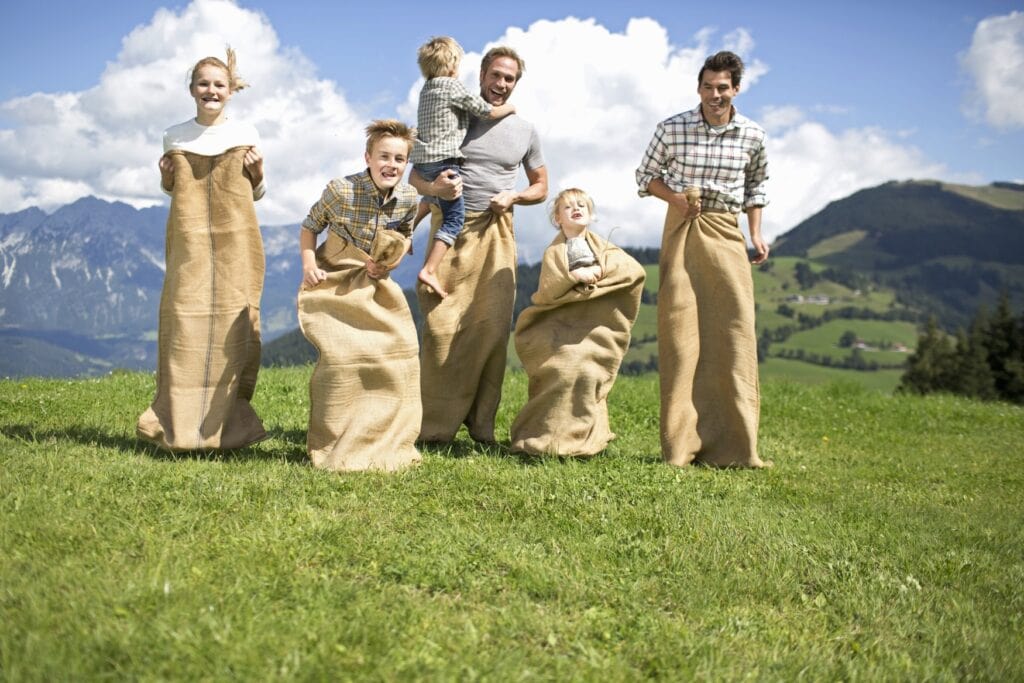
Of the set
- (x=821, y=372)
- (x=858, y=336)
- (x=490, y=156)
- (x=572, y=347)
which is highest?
(x=858, y=336)

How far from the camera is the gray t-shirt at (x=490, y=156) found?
308 inches

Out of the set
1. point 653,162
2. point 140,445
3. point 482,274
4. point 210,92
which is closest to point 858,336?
point 653,162

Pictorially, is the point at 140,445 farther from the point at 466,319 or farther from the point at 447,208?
the point at 447,208

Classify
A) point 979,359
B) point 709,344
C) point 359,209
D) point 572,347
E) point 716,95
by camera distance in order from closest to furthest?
point 359,209, point 572,347, point 716,95, point 709,344, point 979,359

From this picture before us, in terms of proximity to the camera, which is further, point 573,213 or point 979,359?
point 979,359

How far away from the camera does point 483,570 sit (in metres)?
4.93

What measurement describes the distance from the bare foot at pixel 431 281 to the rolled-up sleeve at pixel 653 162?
6.94 ft

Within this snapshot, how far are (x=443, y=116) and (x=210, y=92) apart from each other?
1908 millimetres

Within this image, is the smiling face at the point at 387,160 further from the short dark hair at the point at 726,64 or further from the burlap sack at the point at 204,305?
the short dark hair at the point at 726,64

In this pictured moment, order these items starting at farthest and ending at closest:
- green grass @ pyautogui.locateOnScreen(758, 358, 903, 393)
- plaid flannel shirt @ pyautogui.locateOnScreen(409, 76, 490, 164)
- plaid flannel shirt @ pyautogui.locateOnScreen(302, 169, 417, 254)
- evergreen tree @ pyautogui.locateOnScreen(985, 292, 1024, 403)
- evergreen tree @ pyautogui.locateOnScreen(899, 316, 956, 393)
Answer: green grass @ pyautogui.locateOnScreen(758, 358, 903, 393)
evergreen tree @ pyautogui.locateOnScreen(899, 316, 956, 393)
evergreen tree @ pyautogui.locateOnScreen(985, 292, 1024, 403)
plaid flannel shirt @ pyautogui.locateOnScreen(409, 76, 490, 164)
plaid flannel shirt @ pyautogui.locateOnScreen(302, 169, 417, 254)

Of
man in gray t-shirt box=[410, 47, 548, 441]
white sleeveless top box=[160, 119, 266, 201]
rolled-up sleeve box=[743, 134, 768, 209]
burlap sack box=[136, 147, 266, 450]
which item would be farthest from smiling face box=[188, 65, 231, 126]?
rolled-up sleeve box=[743, 134, 768, 209]

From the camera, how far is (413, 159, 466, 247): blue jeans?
766 centimetres

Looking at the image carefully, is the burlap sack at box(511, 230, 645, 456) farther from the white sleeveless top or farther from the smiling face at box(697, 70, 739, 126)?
the white sleeveless top

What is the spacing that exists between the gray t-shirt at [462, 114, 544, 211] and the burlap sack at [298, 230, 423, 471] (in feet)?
3.83
